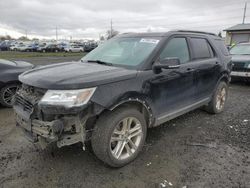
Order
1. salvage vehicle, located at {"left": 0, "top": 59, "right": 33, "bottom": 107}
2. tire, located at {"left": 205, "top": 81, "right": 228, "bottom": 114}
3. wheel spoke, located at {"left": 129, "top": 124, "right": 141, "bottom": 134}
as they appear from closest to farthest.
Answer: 1. wheel spoke, located at {"left": 129, "top": 124, "right": 141, "bottom": 134}
2. tire, located at {"left": 205, "top": 81, "right": 228, "bottom": 114}
3. salvage vehicle, located at {"left": 0, "top": 59, "right": 33, "bottom": 107}

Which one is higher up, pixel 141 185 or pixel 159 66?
pixel 159 66

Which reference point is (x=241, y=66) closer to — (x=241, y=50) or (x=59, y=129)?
(x=241, y=50)

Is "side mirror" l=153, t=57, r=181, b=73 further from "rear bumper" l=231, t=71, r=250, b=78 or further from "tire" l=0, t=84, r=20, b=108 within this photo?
"rear bumper" l=231, t=71, r=250, b=78

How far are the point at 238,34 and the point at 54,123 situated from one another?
4295cm

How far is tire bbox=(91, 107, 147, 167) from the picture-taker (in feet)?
9.30

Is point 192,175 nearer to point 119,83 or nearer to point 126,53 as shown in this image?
point 119,83

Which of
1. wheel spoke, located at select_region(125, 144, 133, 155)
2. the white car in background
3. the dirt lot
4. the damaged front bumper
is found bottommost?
the dirt lot

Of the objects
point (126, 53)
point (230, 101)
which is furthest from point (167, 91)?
point (230, 101)

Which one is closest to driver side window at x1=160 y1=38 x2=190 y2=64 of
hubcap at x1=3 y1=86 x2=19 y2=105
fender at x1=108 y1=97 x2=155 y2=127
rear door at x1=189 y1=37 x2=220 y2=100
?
rear door at x1=189 y1=37 x2=220 y2=100

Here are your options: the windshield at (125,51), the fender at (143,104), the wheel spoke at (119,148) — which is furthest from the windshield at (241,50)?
the wheel spoke at (119,148)

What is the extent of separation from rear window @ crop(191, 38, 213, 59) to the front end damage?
2.64 meters

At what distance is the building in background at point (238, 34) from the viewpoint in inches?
1460

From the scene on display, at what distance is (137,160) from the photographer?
3365 mm

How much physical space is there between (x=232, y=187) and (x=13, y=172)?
2858 mm
